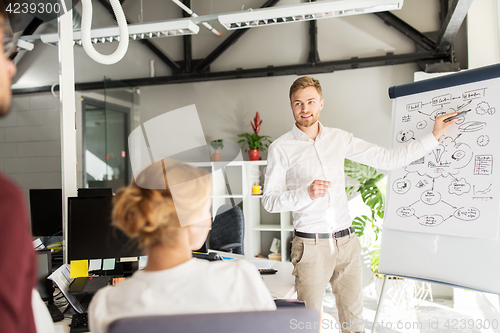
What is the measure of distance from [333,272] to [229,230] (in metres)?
1.30

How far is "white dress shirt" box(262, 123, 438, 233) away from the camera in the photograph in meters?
1.90

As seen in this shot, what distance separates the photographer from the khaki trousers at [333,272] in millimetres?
1844

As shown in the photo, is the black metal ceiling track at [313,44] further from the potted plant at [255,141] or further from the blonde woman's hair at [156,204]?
the blonde woman's hair at [156,204]

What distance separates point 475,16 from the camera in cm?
360

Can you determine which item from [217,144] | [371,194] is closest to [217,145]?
[217,144]

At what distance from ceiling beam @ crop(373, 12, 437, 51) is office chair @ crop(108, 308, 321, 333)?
13.5 ft

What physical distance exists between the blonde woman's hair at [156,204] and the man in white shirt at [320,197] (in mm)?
966

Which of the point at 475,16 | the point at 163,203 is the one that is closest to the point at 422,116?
the point at 163,203

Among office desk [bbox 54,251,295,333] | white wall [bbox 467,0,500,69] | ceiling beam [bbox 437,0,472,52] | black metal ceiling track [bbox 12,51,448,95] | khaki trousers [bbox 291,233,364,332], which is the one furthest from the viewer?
black metal ceiling track [bbox 12,51,448,95]

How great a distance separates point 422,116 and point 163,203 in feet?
5.76

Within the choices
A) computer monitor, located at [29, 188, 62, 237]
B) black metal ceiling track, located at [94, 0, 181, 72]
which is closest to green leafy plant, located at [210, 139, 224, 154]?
black metal ceiling track, located at [94, 0, 181, 72]

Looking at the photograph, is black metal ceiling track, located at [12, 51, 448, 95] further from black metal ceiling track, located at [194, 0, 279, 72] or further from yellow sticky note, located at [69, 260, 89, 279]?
yellow sticky note, located at [69, 260, 89, 279]

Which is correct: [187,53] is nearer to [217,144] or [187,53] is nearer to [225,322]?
[217,144]

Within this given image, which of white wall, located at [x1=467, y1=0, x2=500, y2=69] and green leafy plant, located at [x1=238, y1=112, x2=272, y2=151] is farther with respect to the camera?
green leafy plant, located at [x1=238, y1=112, x2=272, y2=151]
